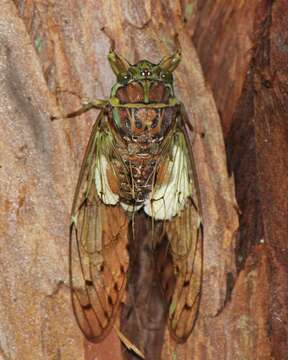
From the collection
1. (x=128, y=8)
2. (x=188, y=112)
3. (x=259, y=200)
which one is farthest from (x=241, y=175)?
(x=128, y=8)

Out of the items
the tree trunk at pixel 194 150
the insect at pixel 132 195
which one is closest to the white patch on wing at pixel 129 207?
the insect at pixel 132 195

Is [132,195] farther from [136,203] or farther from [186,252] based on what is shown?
[186,252]

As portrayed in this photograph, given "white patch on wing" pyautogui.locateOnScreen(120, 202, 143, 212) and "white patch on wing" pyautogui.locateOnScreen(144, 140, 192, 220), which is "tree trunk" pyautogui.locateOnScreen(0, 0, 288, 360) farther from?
"white patch on wing" pyautogui.locateOnScreen(120, 202, 143, 212)

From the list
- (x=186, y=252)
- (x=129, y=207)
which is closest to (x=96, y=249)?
(x=129, y=207)

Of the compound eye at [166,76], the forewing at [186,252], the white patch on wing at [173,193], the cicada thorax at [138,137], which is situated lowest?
the forewing at [186,252]

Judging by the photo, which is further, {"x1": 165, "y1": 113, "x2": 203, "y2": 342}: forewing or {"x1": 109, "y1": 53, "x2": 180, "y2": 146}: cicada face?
{"x1": 109, "y1": 53, "x2": 180, "y2": 146}: cicada face

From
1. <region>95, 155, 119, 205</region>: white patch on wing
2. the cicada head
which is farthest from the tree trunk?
<region>95, 155, 119, 205</region>: white patch on wing

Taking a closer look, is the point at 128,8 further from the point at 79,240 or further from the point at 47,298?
the point at 47,298

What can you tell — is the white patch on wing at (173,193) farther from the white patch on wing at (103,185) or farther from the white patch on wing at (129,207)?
the white patch on wing at (103,185)
